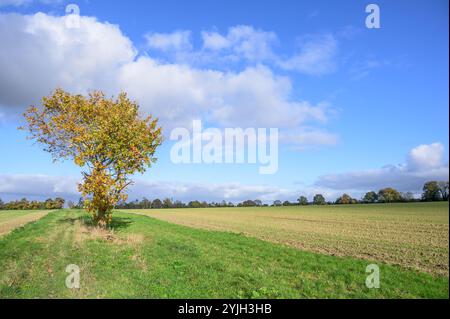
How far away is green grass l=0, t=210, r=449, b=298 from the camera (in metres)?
11.9

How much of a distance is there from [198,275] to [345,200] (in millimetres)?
159158

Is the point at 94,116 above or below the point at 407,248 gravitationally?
above

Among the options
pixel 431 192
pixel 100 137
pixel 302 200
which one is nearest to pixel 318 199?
pixel 302 200

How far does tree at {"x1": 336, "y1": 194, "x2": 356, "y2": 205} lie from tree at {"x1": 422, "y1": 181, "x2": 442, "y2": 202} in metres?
29.9

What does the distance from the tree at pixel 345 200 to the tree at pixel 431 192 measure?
98.1ft

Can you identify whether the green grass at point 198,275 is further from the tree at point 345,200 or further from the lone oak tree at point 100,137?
the tree at point 345,200

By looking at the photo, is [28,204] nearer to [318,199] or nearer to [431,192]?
[318,199]

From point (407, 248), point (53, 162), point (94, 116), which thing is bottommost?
point (407, 248)

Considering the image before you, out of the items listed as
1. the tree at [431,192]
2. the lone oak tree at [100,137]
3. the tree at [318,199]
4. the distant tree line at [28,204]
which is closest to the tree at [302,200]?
the tree at [318,199]

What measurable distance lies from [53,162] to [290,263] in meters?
25.1

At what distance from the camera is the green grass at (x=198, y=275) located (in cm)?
1191
